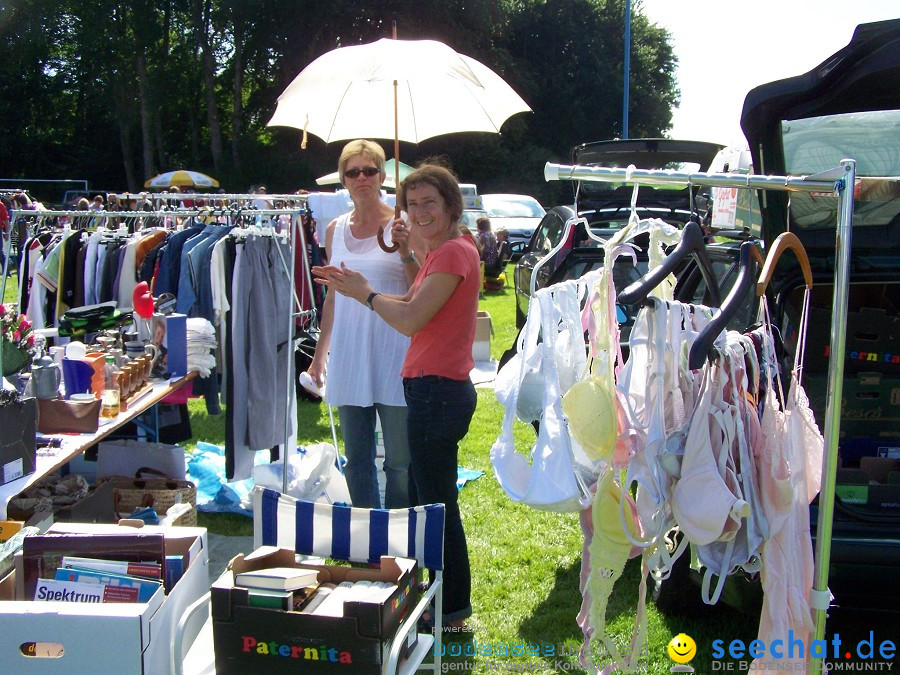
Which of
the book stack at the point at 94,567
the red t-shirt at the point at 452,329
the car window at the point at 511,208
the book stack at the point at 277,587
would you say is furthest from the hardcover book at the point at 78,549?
the car window at the point at 511,208

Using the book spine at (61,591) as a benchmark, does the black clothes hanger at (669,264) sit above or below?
above

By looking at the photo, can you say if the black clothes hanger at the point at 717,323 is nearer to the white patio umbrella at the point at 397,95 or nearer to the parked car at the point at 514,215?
the white patio umbrella at the point at 397,95

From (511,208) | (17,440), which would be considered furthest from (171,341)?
(511,208)

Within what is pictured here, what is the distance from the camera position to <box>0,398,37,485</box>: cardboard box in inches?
94.0

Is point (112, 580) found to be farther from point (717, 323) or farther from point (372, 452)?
point (717, 323)

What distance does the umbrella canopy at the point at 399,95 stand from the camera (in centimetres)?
354

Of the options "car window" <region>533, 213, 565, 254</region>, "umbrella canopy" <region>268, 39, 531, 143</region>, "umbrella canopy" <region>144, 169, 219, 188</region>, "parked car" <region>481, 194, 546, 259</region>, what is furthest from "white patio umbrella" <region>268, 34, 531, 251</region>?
"umbrella canopy" <region>144, 169, 219, 188</region>

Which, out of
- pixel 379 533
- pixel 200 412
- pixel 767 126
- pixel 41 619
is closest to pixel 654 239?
pixel 767 126

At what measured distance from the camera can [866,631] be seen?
325 centimetres

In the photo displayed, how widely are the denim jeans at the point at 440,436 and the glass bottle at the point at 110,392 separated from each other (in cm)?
119

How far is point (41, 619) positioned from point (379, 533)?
945 mm

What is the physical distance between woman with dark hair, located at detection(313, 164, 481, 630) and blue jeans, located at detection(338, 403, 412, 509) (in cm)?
38

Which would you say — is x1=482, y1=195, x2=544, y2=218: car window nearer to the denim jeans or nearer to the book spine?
the denim jeans

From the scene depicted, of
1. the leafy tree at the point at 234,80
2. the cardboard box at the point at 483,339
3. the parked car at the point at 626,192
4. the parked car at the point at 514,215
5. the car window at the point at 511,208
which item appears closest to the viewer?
the parked car at the point at 626,192
